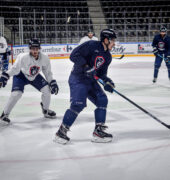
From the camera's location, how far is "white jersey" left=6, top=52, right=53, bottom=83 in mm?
4234

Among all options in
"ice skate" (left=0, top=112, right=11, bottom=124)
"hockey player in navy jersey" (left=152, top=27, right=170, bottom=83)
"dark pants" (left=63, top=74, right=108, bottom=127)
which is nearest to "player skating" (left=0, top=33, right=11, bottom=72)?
"hockey player in navy jersey" (left=152, top=27, right=170, bottom=83)

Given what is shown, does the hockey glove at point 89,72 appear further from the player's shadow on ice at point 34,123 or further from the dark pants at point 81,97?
the player's shadow on ice at point 34,123

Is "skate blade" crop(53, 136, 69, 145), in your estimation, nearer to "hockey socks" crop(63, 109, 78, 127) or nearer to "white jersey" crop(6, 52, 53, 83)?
"hockey socks" crop(63, 109, 78, 127)

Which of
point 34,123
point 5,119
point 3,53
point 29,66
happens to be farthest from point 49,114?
point 3,53

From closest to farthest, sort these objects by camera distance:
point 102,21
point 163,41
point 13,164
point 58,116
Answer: point 13,164, point 58,116, point 163,41, point 102,21

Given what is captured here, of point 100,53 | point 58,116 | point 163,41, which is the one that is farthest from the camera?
point 163,41

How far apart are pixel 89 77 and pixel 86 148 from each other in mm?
666

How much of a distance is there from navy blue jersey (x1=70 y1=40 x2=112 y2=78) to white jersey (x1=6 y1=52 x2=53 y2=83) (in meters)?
1.05

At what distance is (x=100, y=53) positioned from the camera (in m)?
3.34

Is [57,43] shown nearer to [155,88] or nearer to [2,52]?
[2,52]

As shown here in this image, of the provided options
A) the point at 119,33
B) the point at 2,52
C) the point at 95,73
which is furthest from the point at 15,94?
the point at 119,33

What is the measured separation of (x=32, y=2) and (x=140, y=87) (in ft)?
47.7

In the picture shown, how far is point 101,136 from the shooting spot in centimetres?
352

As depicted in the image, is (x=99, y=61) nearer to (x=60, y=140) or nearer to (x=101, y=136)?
(x=101, y=136)
